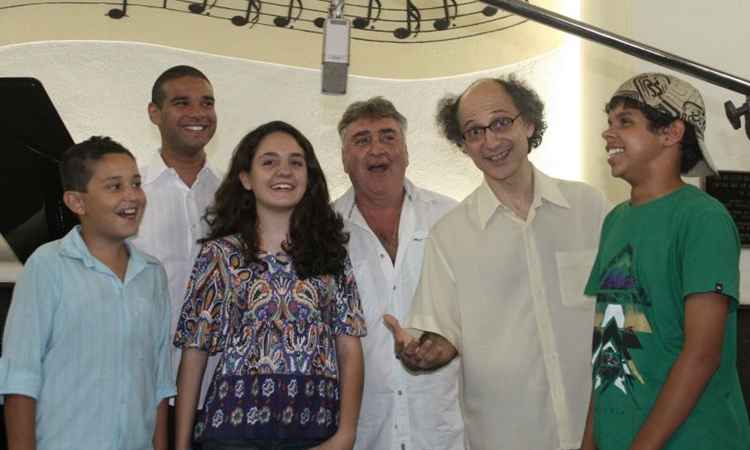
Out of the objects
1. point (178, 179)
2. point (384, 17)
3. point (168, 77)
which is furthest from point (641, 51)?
point (384, 17)

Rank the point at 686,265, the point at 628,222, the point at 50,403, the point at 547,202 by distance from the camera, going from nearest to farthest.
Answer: the point at 686,265 < the point at 628,222 < the point at 50,403 < the point at 547,202

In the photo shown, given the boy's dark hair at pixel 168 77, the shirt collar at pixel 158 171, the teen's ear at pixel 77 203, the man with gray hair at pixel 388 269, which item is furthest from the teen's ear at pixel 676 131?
the boy's dark hair at pixel 168 77

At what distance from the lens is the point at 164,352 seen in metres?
2.60

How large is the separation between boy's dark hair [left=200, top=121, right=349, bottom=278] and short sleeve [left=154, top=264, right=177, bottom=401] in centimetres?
19

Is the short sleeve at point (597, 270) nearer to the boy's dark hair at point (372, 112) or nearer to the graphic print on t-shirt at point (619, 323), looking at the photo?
the graphic print on t-shirt at point (619, 323)

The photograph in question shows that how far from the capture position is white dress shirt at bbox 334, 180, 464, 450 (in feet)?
9.83

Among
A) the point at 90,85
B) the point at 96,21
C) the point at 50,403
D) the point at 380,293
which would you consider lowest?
the point at 50,403

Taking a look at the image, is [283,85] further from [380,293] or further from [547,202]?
[547,202]

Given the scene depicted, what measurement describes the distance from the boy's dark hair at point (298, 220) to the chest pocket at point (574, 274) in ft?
2.14

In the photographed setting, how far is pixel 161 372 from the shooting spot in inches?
102

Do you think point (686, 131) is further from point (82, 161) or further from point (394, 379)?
point (82, 161)

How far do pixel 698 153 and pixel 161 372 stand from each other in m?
1.57

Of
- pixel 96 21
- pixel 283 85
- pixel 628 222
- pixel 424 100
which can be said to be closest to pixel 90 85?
pixel 96 21

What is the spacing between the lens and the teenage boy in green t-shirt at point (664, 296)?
190 centimetres
